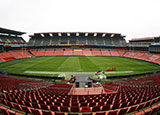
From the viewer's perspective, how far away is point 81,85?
13641mm

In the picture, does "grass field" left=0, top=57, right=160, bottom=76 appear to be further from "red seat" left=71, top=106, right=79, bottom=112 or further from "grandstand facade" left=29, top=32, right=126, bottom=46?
"grandstand facade" left=29, top=32, right=126, bottom=46

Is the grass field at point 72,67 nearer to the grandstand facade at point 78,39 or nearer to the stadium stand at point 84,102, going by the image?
the stadium stand at point 84,102

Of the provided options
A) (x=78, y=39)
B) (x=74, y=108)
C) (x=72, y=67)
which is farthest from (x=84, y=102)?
(x=78, y=39)

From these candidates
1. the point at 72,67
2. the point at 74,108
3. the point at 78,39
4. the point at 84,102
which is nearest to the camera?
the point at 74,108

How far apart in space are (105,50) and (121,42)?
18.4 m

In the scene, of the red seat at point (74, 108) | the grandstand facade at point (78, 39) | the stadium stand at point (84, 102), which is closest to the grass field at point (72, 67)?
the stadium stand at point (84, 102)

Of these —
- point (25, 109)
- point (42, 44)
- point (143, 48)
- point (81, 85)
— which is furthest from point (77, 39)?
point (25, 109)

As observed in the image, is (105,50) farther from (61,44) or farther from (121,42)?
(61,44)

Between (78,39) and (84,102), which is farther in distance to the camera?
(78,39)

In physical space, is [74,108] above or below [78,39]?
below

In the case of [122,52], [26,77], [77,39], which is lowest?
[26,77]

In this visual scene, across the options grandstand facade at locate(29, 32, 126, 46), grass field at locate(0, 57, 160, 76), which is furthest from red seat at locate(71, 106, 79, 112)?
grandstand facade at locate(29, 32, 126, 46)

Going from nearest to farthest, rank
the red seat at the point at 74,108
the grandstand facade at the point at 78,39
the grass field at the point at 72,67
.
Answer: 1. the red seat at the point at 74,108
2. the grass field at the point at 72,67
3. the grandstand facade at the point at 78,39

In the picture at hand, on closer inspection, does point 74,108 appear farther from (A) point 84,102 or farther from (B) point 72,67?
(B) point 72,67
